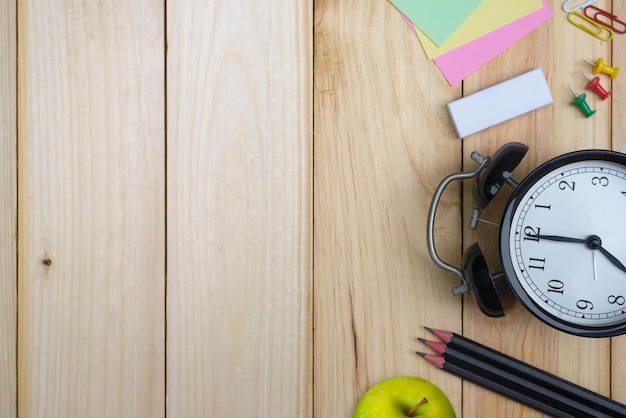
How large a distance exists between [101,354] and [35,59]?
41 cm

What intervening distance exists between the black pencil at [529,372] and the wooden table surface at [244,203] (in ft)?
0.06

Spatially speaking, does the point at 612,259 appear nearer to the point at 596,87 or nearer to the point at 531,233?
the point at 531,233

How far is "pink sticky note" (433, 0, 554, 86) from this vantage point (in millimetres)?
948

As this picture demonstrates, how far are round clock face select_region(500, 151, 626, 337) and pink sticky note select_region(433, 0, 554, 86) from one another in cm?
19

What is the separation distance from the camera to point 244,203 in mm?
964

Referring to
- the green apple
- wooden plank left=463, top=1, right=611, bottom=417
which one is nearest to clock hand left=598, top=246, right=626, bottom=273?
wooden plank left=463, top=1, right=611, bottom=417

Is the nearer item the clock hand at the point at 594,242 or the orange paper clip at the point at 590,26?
the clock hand at the point at 594,242

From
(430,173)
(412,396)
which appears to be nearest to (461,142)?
(430,173)

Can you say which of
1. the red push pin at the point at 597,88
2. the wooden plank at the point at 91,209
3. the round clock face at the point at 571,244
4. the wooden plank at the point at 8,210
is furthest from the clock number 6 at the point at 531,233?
the wooden plank at the point at 8,210

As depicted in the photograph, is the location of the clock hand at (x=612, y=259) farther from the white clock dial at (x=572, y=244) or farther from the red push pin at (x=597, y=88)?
the red push pin at (x=597, y=88)

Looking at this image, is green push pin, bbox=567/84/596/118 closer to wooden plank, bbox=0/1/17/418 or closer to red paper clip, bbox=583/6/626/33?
red paper clip, bbox=583/6/626/33

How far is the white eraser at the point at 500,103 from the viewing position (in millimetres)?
937

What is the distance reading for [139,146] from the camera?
963 millimetres

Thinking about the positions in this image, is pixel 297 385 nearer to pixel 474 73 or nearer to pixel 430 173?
pixel 430 173
